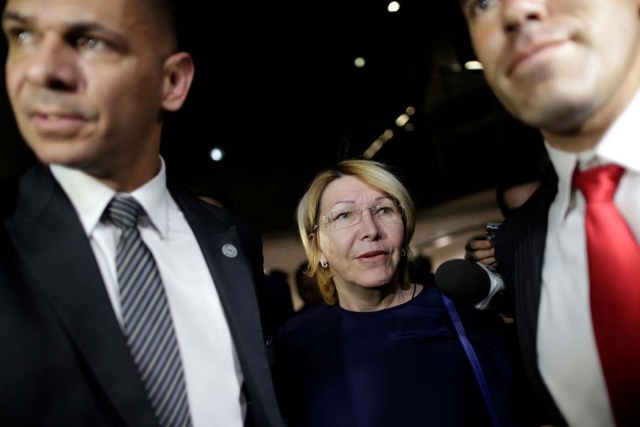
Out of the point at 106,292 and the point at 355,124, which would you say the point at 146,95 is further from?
the point at 355,124

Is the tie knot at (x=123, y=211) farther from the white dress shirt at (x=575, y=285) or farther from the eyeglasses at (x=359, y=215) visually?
the eyeglasses at (x=359, y=215)

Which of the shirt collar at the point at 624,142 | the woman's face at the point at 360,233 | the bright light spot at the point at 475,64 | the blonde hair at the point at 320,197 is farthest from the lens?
the blonde hair at the point at 320,197

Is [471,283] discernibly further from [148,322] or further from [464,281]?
[148,322]

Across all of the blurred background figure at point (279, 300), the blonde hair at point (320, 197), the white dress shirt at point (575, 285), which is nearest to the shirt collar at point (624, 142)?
the white dress shirt at point (575, 285)

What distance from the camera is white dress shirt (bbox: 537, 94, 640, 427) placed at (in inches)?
35.7

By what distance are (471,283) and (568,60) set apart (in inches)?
21.4

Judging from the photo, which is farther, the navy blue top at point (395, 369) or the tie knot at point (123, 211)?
the navy blue top at point (395, 369)

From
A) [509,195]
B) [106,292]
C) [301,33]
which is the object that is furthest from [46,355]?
[301,33]

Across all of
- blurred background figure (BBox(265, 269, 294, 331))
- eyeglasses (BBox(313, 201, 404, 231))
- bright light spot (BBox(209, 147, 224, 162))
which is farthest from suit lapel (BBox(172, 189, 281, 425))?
bright light spot (BBox(209, 147, 224, 162))

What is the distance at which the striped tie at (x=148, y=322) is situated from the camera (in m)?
0.89

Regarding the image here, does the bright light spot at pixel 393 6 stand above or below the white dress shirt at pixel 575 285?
above

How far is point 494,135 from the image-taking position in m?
15.0

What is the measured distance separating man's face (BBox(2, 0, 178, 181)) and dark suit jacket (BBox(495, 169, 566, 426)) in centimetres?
90

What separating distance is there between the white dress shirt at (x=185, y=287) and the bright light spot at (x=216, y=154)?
26.8 ft
